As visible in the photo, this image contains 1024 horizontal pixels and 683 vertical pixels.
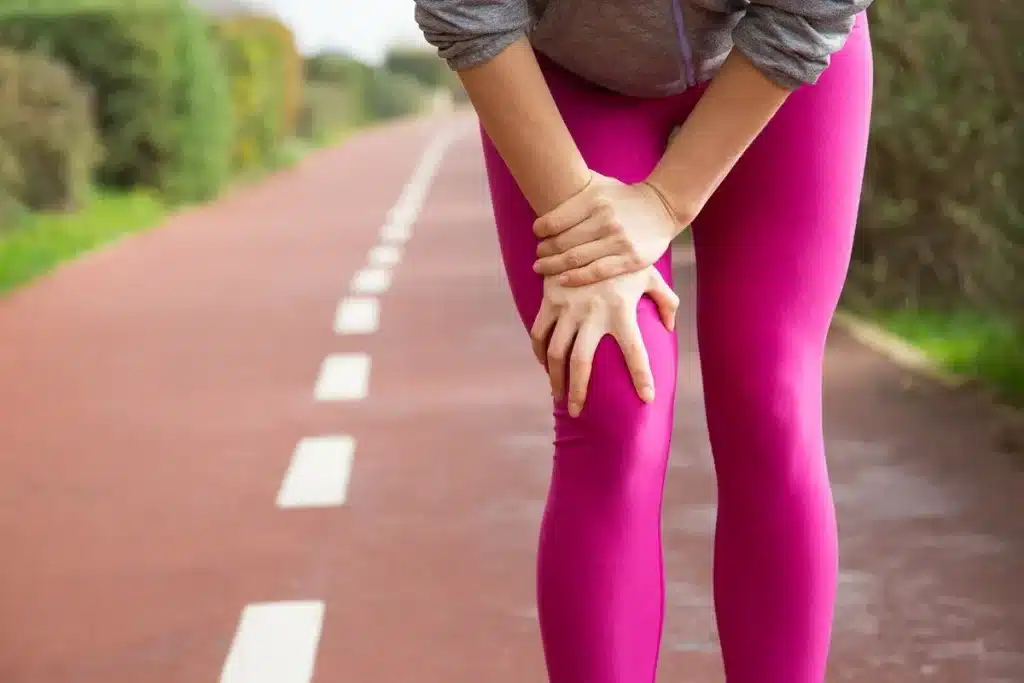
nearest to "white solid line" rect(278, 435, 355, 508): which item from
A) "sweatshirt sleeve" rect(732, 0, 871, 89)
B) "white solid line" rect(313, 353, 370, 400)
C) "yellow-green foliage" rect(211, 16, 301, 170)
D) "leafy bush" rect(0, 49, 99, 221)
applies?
"white solid line" rect(313, 353, 370, 400)

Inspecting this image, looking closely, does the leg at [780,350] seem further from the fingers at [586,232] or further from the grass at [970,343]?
the grass at [970,343]

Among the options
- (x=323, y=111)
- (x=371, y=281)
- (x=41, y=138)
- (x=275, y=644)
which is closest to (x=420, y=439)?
(x=275, y=644)

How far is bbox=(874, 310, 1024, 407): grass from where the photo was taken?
5098mm

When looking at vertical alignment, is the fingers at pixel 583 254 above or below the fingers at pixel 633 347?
above

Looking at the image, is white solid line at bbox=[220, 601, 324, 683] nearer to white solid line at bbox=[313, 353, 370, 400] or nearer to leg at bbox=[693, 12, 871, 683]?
leg at bbox=[693, 12, 871, 683]

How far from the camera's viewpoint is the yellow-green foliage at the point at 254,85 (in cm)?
1803

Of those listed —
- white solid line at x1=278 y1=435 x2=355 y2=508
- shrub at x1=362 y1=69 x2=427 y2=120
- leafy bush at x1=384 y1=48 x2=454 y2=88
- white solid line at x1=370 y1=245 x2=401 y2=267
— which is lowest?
leafy bush at x1=384 y1=48 x2=454 y2=88

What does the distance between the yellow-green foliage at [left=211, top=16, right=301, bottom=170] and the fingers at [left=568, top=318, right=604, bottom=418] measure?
1651cm

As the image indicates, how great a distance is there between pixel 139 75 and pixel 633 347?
41.0ft

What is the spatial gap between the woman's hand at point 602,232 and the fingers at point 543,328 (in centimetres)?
4

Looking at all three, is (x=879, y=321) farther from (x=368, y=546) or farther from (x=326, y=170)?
(x=326, y=170)

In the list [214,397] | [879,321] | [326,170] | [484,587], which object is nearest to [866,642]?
[484,587]

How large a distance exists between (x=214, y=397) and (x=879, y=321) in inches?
124

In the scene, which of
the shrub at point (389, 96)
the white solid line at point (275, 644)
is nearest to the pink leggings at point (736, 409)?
the white solid line at point (275, 644)
